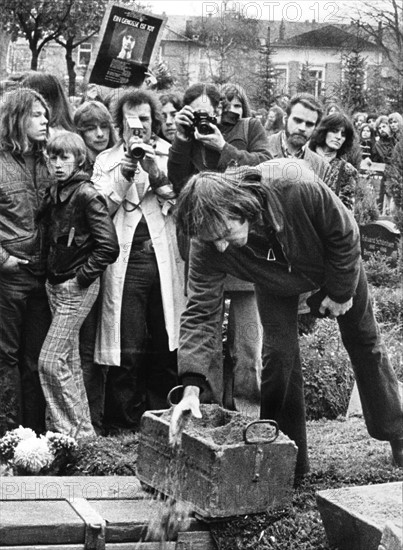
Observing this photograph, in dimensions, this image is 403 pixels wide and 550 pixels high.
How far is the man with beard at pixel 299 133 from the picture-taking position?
8.05 meters

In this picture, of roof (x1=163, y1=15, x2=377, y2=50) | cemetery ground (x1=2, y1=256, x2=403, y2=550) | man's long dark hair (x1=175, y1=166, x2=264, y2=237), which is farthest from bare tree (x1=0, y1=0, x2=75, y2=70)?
man's long dark hair (x1=175, y1=166, x2=264, y2=237)

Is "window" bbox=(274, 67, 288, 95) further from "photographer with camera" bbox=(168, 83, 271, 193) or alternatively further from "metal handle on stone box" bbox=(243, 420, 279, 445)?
"metal handle on stone box" bbox=(243, 420, 279, 445)

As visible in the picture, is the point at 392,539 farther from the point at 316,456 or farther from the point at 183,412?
the point at 316,456

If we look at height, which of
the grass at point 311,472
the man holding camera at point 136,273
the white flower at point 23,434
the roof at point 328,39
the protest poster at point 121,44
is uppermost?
the roof at point 328,39

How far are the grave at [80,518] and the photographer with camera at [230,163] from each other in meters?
1.24

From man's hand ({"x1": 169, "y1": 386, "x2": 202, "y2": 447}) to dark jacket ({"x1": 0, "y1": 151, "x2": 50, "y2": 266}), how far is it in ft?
5.75

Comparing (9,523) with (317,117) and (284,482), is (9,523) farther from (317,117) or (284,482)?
(317,117)

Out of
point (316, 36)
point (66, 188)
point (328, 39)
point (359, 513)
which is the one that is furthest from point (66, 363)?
point (328, 39)

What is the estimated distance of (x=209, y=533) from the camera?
5457 mm

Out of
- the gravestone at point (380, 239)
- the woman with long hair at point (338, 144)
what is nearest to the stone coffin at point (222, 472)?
the woman with long hair at point (338, 144)

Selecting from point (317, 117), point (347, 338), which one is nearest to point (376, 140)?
point (317, 117)

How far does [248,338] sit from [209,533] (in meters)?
1.76

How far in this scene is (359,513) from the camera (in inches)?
199

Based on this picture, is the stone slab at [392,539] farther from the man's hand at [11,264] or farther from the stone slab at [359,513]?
the man's hand at [11,264]
